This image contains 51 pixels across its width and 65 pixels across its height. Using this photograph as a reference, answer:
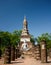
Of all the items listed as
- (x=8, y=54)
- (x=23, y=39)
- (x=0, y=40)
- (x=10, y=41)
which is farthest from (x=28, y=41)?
(x=8, y=54)

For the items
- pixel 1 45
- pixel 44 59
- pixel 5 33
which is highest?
pixel 5 33

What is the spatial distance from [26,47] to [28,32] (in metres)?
10.8

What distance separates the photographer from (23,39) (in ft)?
270

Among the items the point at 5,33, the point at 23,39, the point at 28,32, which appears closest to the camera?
the point at 5,33

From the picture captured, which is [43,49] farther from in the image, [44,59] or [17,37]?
[17,37]

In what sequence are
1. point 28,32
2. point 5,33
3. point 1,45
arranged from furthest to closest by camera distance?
point 28,32
point 5,33
point 1,45

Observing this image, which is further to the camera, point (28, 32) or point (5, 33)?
point (28, 32)

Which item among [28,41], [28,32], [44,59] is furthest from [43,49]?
[28,32]

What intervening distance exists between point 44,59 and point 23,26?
67730mm

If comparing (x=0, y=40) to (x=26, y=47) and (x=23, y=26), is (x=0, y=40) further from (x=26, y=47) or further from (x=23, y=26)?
(x=23, y=26)

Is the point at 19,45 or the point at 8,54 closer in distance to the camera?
the point at 8,54

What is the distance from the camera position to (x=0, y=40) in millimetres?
72188

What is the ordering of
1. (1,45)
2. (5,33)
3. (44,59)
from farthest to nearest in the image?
(5,33), (1,45), (44,59)

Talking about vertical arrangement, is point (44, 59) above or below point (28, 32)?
below
